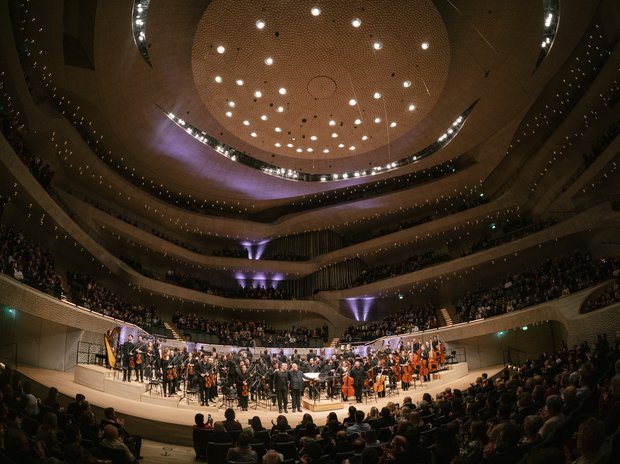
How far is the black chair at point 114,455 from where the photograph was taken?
18.1 feet

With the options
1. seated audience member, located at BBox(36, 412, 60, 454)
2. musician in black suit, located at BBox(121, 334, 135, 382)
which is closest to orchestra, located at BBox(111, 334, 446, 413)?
musician in black suit, located at BBox(121, 334, 135, 382)

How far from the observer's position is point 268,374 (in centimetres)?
1440

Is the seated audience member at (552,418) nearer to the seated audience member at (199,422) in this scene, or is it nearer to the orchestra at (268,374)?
the seated audience member at (199,422)

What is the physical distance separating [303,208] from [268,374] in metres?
17.6

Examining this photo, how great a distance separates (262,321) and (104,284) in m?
9.57

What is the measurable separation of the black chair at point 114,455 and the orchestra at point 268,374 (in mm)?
7782

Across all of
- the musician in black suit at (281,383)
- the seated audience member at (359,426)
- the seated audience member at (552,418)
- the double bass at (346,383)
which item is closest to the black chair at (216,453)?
the seated audience member at (359,426)

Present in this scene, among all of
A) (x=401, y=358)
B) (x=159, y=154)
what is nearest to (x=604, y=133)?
(x=401, y=358)

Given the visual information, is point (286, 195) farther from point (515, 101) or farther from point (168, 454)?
point (168, 454)

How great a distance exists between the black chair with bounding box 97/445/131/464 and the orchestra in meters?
7.78

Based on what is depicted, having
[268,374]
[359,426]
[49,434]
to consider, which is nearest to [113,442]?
[49,434]

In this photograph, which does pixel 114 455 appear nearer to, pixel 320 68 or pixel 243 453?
pixel 243 453

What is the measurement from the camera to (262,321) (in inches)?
1179

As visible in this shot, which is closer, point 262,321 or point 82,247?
point 82,247
